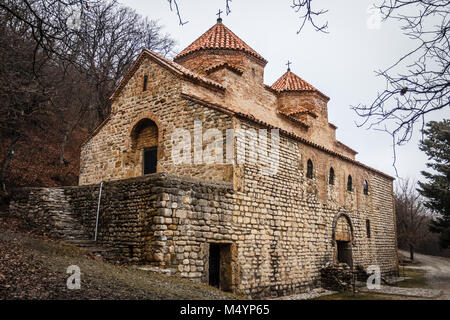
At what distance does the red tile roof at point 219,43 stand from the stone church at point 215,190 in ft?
0.23

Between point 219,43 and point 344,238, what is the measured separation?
9917mm

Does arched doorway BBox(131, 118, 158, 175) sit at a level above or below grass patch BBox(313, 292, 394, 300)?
above

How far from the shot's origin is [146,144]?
41.0ft

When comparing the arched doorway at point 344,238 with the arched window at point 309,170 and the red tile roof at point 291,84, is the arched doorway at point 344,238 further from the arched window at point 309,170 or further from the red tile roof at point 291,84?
the red tile roof at point 291,84

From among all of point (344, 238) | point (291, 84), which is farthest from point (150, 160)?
point (291, 84)

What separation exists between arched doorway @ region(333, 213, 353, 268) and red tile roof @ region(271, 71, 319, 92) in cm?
690

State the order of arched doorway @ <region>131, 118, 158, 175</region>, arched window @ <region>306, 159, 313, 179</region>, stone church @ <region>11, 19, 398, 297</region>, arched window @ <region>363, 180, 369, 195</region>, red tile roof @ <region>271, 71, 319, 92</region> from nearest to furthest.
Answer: stone church @ <region>11, 19, 398, 297</region>, arched doorway @ <region>131, 118, 158, 175</region>, arched window @ <region>306, 159, 313, 179</region>, arched window @ <region>363, 180, 369, 195</region>, red tile roof @ <region>271, 71, 319, 92</region>

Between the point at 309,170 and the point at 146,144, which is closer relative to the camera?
the point at 146,144

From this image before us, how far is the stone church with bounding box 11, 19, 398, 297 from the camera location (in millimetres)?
8594

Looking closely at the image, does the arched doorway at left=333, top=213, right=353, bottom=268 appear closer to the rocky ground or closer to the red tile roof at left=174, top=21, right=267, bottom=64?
the red tile roof at left=174, top=21, right=267, bottom=64

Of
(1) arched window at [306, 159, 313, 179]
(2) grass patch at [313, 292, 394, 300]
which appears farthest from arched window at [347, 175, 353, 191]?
(2) grass patch at [313, 292, 394, 300]

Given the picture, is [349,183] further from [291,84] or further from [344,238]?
[291,84]

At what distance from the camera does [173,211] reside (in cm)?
827

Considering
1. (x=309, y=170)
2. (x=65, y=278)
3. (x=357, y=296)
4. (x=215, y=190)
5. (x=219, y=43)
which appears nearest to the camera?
(x=65, y=278)
